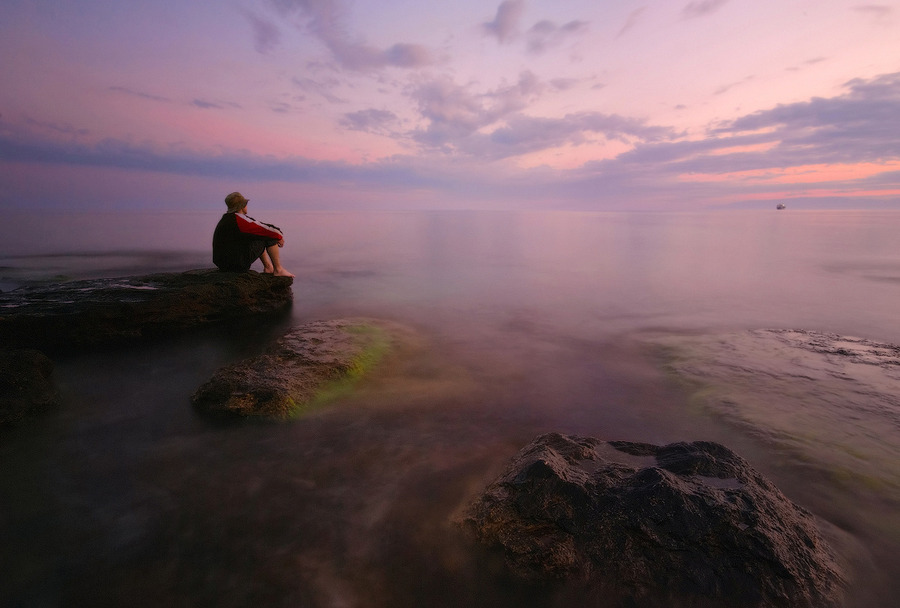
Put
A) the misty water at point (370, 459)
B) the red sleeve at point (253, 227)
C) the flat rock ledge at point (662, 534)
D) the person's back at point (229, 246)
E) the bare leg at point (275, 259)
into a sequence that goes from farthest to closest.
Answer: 1. the bare leg at point (275, 259)
2. the person's back at point (229, 246)
3. the red sleeve at point (253, 227)
4. the misty water at point (370, 459)
5. the flat rock ledge at point (662, 534)

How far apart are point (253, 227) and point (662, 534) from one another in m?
9.54

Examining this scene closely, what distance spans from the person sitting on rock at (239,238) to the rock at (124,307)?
0.43 meters

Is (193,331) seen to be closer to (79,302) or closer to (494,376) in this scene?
(79,302)

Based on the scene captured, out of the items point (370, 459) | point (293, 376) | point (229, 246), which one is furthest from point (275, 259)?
point (370, 459)

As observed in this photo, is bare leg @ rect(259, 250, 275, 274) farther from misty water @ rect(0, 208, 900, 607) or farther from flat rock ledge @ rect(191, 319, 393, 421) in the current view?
flat rock ledge @ rect(191, 319, 393, 421)

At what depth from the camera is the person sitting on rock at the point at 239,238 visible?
9.30m

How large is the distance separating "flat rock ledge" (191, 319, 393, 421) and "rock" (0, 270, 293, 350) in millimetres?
2222

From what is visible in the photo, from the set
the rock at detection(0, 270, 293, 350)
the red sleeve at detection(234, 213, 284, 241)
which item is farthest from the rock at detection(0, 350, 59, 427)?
the red sleeve at detection(234, 213, 284, 241)

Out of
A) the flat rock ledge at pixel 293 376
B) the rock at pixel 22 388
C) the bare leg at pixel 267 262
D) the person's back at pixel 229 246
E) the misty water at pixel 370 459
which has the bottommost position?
the misty water at pixel 370 459

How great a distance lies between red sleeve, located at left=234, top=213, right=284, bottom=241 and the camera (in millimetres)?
9211

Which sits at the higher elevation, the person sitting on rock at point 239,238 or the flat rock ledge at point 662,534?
the person sitting on rock at point 239,238

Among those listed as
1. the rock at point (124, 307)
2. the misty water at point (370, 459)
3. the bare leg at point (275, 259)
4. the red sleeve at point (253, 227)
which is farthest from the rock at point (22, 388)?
the bare leg at point (275, 259)

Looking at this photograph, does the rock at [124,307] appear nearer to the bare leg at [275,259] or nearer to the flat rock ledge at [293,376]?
the bare leg at [275,259]

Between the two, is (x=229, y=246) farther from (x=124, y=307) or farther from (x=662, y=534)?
(x=662, y=534)
